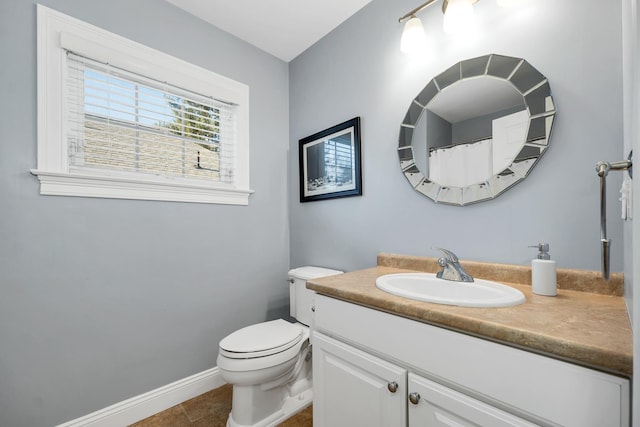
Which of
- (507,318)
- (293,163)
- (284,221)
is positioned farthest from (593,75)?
(284,221)

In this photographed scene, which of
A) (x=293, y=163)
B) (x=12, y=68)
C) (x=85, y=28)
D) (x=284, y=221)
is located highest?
(x=85, y=28)

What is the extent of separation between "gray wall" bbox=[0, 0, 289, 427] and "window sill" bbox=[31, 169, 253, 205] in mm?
43

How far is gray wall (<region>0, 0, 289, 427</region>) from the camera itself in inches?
48.0

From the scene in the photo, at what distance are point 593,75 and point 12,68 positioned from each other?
239 cm

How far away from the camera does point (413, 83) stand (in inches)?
56.6

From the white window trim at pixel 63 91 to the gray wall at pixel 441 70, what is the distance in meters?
0.76

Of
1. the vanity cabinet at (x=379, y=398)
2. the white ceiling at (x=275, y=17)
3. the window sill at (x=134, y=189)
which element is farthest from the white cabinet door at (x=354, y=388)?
the white ceiling at (x=275, y=17)

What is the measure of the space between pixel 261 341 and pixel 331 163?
3.95 feet

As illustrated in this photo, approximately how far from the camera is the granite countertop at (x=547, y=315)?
1.82ft

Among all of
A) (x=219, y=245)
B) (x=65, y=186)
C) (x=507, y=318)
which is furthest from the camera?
(x=219, y=245)

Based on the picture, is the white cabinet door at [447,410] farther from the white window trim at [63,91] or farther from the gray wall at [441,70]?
the white window trim at [63,91]

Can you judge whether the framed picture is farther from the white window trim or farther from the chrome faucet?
the chrome faucet

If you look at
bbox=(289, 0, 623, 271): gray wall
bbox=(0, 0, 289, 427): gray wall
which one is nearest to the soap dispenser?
bbox=(289, 0, 623, 271): gray wall

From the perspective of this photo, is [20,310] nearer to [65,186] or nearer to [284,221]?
[65,186]
